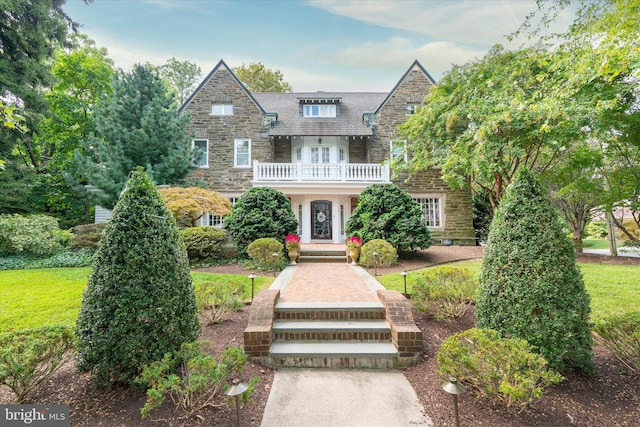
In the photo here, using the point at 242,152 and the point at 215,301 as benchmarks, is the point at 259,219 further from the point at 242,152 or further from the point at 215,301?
the point at 242,152

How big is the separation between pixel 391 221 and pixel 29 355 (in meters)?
9.93

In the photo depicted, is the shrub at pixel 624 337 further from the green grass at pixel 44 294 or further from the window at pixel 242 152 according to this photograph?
the window at pixel 242 152

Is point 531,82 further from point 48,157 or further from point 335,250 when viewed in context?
point 48,157

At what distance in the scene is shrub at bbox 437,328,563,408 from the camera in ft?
8.65

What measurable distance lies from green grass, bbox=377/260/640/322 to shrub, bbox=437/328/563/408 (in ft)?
9.39

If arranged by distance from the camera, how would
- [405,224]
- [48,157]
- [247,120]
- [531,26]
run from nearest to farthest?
[531,26]
[405,224]
[247,120]
[48,157]

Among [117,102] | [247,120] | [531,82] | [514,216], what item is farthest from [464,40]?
[117,102]

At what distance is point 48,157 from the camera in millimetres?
19266

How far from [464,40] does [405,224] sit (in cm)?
645

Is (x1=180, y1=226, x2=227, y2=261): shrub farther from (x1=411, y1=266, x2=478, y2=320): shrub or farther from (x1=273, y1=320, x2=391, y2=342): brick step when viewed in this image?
(x1=411, y1=266, x2=478, y2=320): shrub

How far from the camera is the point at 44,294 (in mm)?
6566

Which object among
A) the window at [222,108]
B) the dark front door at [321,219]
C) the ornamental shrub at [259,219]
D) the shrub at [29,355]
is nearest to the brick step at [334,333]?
the shrub at [29,355]

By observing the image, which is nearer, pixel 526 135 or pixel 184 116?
pixel 526 135

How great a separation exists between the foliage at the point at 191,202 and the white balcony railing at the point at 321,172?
3.17m
